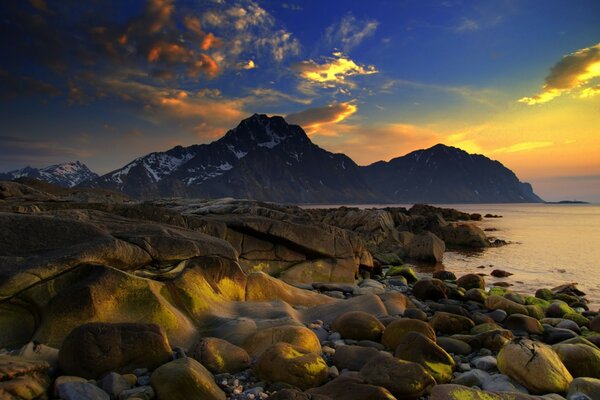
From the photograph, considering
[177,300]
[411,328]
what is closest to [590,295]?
[411,328]

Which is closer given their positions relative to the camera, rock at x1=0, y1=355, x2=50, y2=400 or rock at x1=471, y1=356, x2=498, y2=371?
rock at x1=0, y1=355, x2=50, y2=400

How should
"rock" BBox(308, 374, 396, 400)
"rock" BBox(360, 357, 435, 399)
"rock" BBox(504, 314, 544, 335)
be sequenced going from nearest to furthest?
"rock" BBox(308, 374, 396, 400)
"rock" BBox(360, 357, 435, 399)
"rock" BBox(504, 314, 544, 335)

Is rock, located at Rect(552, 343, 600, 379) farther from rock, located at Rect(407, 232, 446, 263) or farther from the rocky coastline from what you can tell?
rock, located at Rect(407, 232, 446, 263)

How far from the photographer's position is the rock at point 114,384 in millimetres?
5211

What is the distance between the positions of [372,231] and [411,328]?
30.9 m

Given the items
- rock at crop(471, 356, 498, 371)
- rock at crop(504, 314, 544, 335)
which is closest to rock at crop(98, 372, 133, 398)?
rock at crop(471, 356, 498, 371)

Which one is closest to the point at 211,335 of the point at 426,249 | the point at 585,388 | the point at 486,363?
the point at 486,363

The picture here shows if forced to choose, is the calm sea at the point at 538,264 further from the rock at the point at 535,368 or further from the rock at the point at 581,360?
the rock at the point at 535,368

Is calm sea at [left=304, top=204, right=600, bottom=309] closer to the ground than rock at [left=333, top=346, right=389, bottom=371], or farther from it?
closer to the ground

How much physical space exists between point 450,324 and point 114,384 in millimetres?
7734

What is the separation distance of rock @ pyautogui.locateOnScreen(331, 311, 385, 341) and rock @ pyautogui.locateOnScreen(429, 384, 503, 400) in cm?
305

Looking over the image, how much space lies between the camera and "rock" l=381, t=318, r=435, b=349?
8.20 m

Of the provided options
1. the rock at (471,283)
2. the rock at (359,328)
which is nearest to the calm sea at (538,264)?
the rock at (471,283)

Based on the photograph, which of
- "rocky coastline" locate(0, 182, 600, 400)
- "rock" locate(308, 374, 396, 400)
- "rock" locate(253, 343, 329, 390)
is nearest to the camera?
"rock" locate(308, 374, 396, 400)
